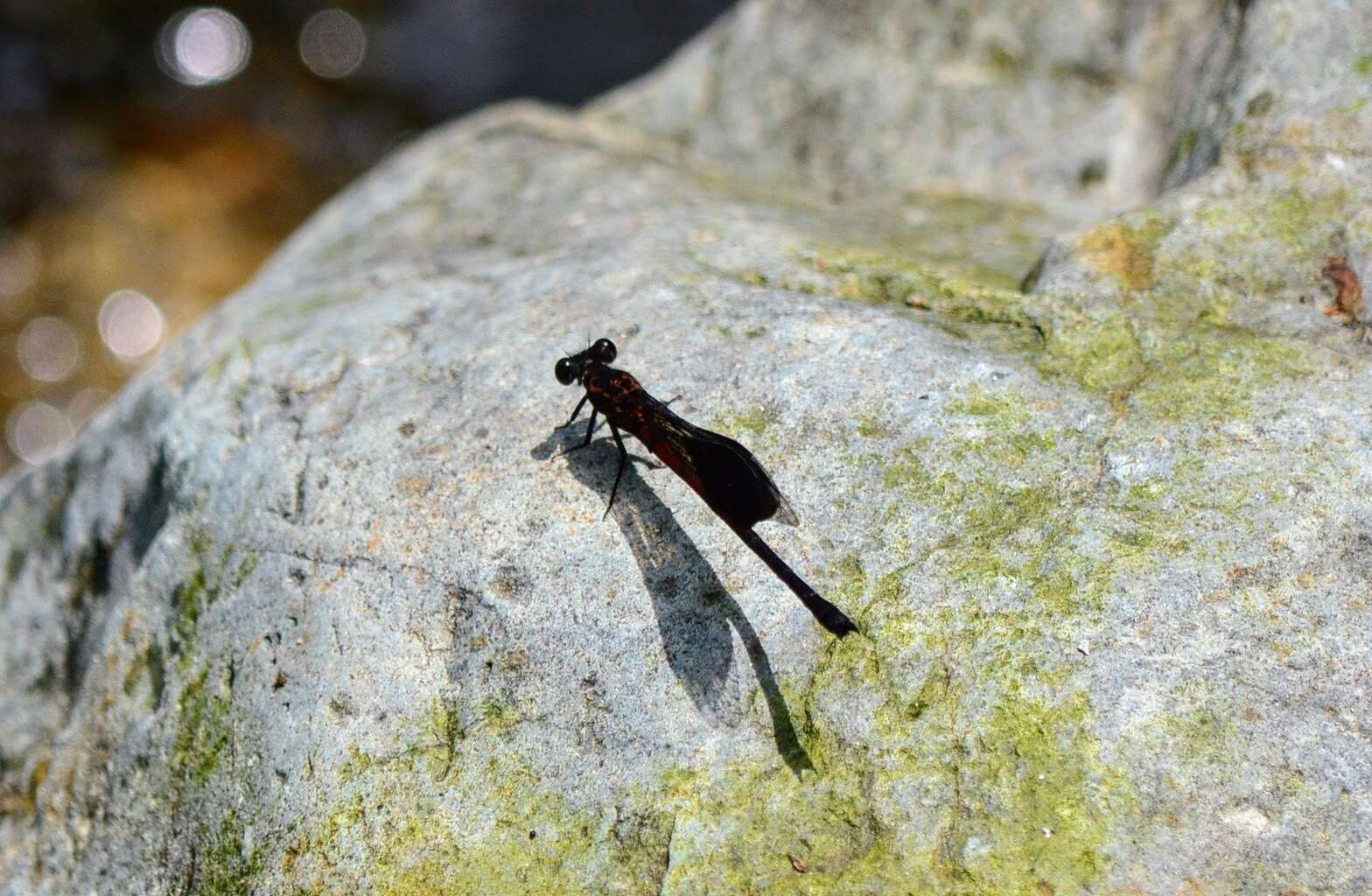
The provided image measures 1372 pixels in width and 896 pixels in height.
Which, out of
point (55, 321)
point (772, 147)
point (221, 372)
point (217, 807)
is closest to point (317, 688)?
point (217, 807)

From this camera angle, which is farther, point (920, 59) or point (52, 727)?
point (920, 59)

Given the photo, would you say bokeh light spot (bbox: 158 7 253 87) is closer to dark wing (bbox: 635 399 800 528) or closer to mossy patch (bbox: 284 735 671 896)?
dark wing (bbox: 635 399 800 528)

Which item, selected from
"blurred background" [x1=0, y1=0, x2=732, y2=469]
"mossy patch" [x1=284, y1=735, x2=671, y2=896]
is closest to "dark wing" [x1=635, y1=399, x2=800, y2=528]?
"mossy patch" [x1=284, y1=735, x2=671, y2=896]

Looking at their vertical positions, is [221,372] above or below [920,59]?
below

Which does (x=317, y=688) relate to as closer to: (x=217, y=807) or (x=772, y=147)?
(x=217, y=807)

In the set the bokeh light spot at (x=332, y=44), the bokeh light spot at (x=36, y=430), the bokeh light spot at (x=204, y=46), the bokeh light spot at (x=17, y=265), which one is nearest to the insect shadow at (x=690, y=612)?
the bokeh light spot at (x=36, y=430)

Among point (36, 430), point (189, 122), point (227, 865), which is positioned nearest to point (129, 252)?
point (36, 430)

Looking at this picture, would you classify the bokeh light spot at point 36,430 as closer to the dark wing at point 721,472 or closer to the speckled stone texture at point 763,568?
the speckled stone texture at point 763,568

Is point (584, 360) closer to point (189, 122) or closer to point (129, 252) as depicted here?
point (129, 252)
